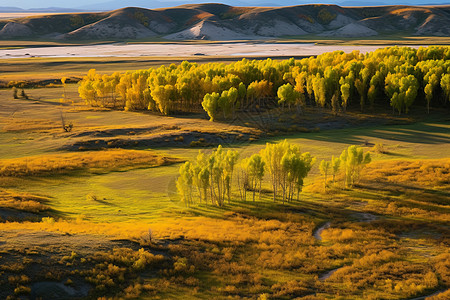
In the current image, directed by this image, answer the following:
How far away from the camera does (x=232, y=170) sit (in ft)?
161

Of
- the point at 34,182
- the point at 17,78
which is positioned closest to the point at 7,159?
the point at 34,182

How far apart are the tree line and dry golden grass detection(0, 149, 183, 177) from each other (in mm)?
15606

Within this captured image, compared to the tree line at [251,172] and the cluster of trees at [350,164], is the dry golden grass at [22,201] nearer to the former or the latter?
the tree line at [251,172]

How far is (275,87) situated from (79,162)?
62.2m

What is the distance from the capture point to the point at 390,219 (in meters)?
42.9

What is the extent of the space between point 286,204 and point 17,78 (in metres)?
126

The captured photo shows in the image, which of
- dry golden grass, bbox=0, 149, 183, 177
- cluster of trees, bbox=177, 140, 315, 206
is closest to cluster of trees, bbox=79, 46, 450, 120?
dry golden grass, bbox=0, 149, 183, 177

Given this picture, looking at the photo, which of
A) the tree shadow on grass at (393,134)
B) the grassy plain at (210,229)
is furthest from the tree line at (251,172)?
the tree shadow on grass at (393,134)

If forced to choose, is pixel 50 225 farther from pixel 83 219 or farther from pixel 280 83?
pixel 280 83

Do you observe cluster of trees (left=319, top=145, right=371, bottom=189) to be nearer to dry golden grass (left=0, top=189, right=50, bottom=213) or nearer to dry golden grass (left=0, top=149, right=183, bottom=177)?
dry golden grass (left=0, top=149, right=183, bottom=177)

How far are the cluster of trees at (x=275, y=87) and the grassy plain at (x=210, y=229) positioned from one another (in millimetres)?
20198

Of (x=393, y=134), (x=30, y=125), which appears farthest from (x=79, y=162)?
(x=393, y=134)

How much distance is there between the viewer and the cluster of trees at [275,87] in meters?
97.8

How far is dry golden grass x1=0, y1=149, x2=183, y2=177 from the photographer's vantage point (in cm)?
5909
